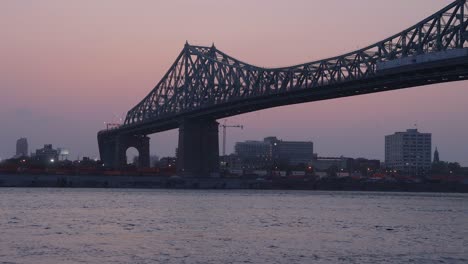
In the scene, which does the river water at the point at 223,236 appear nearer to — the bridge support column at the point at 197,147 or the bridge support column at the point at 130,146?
the bridge support column at the point at 197,147

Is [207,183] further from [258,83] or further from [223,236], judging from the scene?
[223,236]

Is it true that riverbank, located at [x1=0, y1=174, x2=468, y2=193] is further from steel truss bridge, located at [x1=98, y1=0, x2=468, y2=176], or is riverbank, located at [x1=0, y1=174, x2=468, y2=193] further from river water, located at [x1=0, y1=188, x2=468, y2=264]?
river water, located at [x1=0, y1=188, x2=468, y2=264]

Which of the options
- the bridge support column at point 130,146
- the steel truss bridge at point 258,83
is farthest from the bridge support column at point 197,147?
the bridge support column at point 130,146

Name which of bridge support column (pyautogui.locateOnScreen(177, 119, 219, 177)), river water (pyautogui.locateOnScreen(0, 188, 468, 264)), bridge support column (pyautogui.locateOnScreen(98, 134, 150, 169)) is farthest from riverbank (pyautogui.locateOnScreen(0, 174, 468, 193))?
river water (pyautogui.locateOnScreen(0, 188, 468, 264))

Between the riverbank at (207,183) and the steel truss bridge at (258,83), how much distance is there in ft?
9.07

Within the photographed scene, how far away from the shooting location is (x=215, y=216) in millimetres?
58219

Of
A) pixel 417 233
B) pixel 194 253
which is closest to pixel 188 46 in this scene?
pixel 417 233

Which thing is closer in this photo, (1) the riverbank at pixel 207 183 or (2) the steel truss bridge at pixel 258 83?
(2) the steel truss bridge at pixel 258 83

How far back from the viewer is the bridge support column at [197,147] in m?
116

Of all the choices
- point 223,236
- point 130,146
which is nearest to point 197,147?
point 130,146

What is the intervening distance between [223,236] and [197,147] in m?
73.4

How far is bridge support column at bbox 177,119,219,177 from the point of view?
115750mm

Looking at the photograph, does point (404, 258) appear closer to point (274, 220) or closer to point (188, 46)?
point (274, 220)

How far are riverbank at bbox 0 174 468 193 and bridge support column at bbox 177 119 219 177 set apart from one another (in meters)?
1.45
